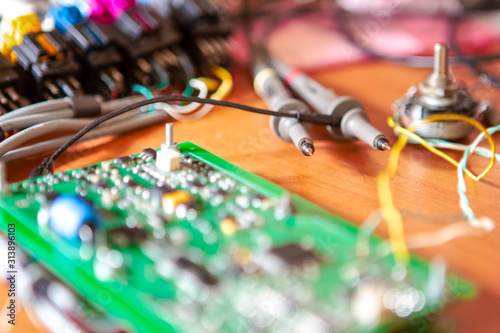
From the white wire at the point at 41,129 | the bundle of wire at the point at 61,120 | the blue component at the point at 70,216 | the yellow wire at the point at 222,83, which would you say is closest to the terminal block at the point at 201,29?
the yellow wire at the point at 222,83

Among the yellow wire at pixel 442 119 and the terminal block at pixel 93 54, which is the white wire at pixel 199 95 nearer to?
the terminal block at pixel 93 54

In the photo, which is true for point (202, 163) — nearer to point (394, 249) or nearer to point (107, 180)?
point (107, 180)

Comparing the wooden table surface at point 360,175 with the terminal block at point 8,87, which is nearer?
the wooden table surface at point 360,175

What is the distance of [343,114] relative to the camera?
25.0 inches

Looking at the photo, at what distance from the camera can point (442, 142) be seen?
628 millimetres

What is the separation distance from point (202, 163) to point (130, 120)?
19 centimetres

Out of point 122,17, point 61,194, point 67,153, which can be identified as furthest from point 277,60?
point 61,194

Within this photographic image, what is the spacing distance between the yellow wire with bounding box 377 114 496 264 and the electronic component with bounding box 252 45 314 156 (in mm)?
75

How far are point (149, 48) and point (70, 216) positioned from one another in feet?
1.29

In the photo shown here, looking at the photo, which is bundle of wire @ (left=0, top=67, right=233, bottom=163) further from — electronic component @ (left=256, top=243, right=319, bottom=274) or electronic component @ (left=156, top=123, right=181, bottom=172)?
electronic component @ (left=256, top=243, right=319, bottom=274)

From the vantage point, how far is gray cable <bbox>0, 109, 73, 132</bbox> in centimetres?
60

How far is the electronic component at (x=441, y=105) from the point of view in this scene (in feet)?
2.06

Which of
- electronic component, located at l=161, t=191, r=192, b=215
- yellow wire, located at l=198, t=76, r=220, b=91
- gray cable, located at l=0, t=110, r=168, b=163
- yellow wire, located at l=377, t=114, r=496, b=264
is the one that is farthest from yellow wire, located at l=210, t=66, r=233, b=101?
electronic component, located at l=161, t=191, r=192, b=215

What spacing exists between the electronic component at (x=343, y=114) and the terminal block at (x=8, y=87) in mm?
306
